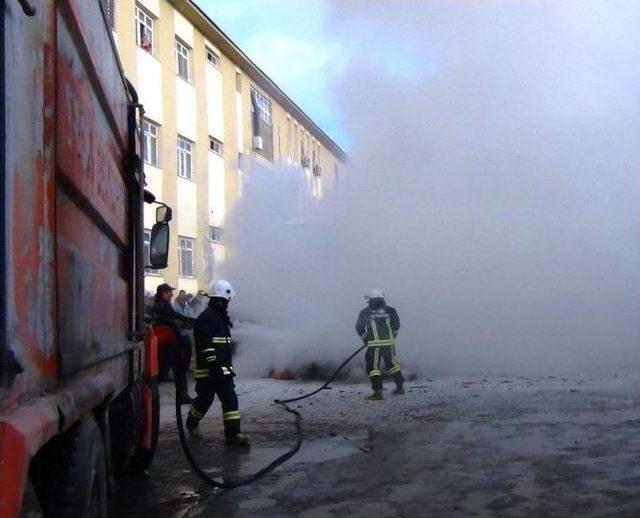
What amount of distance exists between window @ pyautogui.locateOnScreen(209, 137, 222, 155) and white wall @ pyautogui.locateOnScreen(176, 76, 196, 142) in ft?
5.05

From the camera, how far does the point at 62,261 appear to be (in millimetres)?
2438

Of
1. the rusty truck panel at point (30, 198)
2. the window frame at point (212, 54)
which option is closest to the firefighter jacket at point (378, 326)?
the rusty truck panel at point (30, 198)

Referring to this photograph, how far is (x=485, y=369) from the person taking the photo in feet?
40.0

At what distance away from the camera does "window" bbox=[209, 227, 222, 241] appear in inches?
857

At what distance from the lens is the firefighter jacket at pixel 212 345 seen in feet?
22.0

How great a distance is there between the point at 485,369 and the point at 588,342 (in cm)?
188

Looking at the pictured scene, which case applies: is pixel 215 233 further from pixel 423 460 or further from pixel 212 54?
pixel 423 460

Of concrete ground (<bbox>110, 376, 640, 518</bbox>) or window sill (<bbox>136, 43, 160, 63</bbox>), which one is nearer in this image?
concrete ground (<bbox>110, 376, 640, 518</bbox>)

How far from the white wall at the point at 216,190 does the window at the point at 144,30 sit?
4.38 m

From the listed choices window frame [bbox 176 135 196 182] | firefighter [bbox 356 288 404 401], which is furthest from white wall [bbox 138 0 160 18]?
firefighter [bbox 356 288 404 401]

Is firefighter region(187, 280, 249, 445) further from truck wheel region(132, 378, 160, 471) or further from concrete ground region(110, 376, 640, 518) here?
truck wheel region(132, 378, 160, 471)

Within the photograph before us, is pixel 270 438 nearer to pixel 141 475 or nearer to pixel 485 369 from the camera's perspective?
pixel 141 475

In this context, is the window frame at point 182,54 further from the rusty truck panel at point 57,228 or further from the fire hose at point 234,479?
the rusty truck panel at point 57,228

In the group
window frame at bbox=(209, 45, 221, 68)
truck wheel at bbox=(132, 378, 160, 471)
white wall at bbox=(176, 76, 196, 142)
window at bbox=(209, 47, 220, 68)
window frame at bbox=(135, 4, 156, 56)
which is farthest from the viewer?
window at bbox=(209, 47, 220, 68)
